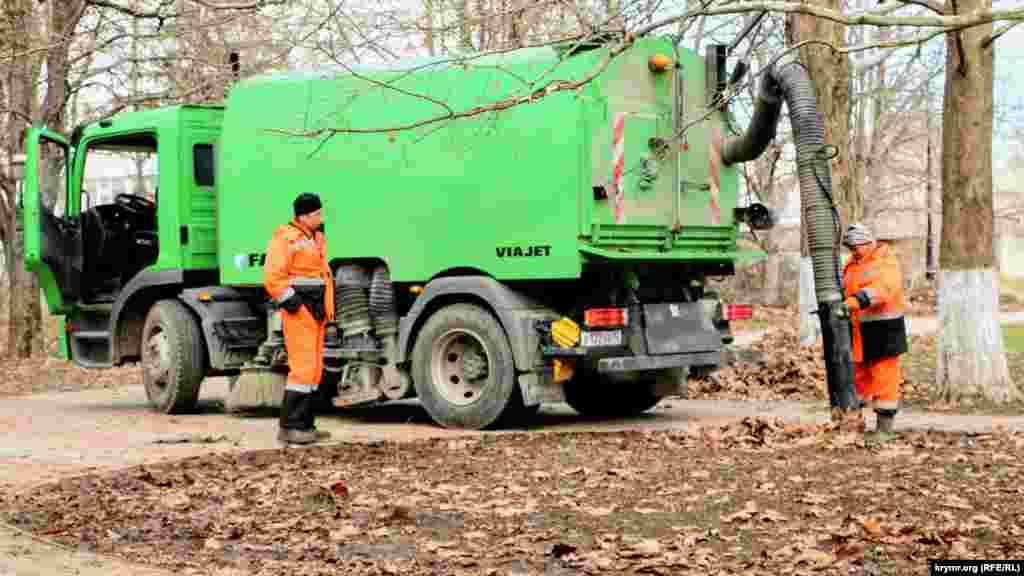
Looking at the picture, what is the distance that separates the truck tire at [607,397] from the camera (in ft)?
48.1

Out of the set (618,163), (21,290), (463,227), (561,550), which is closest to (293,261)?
(463,227)

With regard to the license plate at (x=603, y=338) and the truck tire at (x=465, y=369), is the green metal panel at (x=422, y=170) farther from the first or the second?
the license plate at (x=603, y=338)

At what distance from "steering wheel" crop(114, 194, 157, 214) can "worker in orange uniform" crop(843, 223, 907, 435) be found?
7.79 m

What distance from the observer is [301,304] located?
1197 centimetres

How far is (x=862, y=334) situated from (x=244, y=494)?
5.09 m

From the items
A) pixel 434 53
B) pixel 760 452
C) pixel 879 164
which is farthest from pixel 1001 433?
pixel 879 164

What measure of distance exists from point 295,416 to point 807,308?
10189 millimetres

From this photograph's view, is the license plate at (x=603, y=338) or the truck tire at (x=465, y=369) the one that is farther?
the truck tire at (x=465, y=369)

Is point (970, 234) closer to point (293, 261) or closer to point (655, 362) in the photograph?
point (655, 362)

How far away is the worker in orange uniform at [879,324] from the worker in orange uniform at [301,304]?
4.13 meters

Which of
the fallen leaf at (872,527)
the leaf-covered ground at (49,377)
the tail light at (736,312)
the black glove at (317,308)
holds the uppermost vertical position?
the black glove at (317,308)

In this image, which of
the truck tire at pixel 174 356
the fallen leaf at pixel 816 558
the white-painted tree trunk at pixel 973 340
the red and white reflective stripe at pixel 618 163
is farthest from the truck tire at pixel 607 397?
the fallen leaf at pixel 816 558

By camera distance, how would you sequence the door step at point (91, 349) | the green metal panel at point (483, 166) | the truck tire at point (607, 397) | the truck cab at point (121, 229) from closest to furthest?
the green metal panel at point (483, 166)
the truck tire at point (607, 397)
the truck cab at point (121, 229)
the door step at point (91, 349)

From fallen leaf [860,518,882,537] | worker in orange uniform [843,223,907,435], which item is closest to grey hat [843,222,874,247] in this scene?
worker in orange uniform [843,223,907,435]
